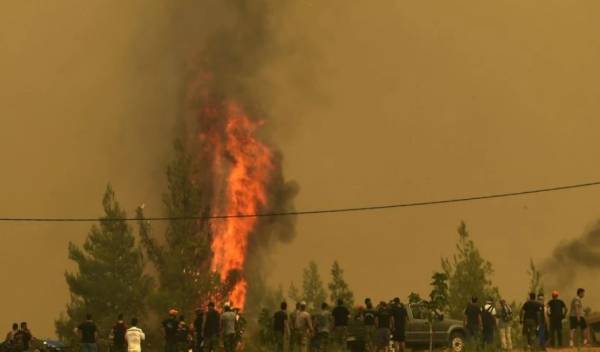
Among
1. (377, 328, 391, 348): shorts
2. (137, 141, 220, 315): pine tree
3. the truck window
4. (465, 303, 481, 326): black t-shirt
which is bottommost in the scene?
(377, 328, 391, 348): shorts

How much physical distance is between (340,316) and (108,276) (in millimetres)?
35994

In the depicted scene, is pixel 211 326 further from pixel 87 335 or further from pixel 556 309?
pixel 556 309

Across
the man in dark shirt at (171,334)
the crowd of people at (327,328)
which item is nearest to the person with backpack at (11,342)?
the crowd of people at (327,328)

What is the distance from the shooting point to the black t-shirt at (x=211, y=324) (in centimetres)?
3219

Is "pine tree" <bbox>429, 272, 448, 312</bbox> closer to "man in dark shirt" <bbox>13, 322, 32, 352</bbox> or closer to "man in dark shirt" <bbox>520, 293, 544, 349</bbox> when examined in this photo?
"man in dark shirt" <bbox>520, 293, 544, 349</bbox>

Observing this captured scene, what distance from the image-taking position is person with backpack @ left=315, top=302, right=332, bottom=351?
105 feet

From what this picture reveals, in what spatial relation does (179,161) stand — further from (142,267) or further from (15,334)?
(15,334)

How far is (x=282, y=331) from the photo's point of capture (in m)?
32.5

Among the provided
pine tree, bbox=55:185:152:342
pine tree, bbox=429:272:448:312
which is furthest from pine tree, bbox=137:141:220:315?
pine tree, bbox=429:272:448:312

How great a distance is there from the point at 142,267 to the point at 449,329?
112 feet

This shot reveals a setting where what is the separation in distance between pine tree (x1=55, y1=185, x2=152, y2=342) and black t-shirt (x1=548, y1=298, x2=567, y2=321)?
3508cm

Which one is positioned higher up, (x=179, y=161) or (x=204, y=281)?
(x=179, y=161)

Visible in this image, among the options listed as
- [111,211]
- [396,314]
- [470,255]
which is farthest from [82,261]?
[396,314]

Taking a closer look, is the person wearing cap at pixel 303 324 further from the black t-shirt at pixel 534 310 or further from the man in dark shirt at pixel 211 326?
the black t-shirt at pixel 534 310
